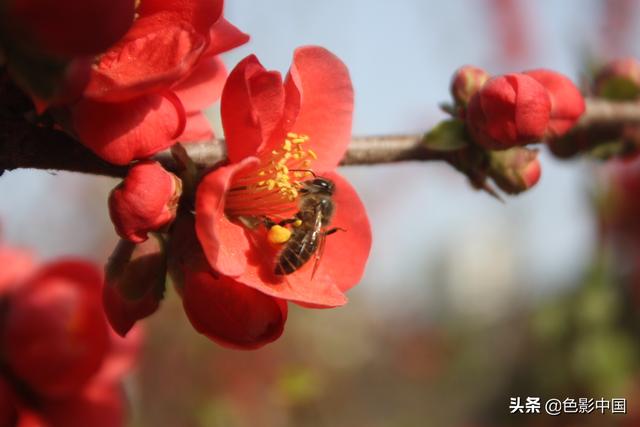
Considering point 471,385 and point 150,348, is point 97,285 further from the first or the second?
point 471,385

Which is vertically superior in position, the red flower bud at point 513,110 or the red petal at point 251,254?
the red flower bud at point 513,110

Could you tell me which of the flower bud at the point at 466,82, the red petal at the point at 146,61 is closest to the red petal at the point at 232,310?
the red petal at the point at 146,61

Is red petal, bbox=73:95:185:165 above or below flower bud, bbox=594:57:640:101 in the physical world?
above

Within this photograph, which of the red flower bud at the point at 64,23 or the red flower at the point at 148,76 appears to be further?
the red flower at the point at 148,76

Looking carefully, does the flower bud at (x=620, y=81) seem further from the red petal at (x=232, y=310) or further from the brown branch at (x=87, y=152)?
the red petal at (x=232, y=310)

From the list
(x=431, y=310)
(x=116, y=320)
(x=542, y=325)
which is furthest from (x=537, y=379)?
(x=431, y=310)

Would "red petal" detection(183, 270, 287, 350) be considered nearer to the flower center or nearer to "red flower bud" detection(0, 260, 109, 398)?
the flower center

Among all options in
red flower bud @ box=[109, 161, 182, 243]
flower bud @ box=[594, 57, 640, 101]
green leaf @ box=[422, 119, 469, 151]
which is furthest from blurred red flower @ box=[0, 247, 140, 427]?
flower bud @ box=[594, 57, 640, 101]
